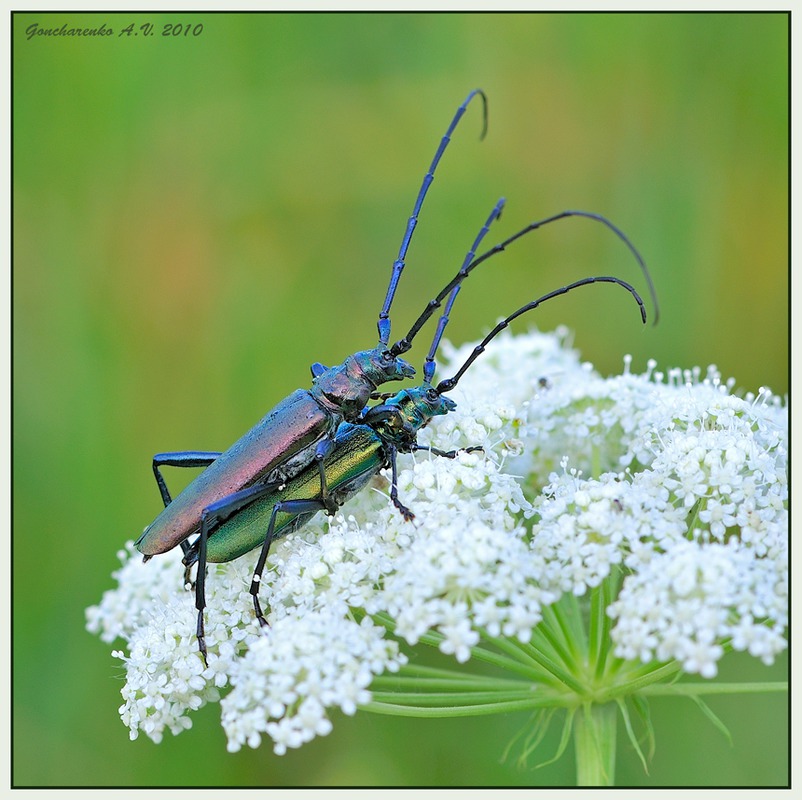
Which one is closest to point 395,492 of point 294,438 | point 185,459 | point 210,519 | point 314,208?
point 294,438

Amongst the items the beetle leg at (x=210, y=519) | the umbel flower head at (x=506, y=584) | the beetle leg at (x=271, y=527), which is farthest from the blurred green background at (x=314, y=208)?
the beetle leg at (x=271, y=527)

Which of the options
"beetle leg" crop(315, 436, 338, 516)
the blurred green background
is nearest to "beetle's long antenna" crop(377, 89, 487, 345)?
"beetle leg" crop(315, 436, 338, 516)

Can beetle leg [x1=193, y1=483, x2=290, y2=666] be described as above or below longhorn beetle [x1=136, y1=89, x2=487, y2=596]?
below

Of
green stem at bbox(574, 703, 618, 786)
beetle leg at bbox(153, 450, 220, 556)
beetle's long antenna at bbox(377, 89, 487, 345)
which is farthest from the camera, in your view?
beetle leg at bbox(153, 450, 220, 556)

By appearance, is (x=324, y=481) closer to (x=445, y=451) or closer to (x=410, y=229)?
(x=445, y=451)

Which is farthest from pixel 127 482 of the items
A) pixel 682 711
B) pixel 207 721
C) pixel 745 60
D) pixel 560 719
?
pixel 745 60

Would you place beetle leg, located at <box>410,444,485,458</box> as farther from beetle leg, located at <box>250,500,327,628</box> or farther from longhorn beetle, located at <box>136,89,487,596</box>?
beetle leg, located at <box>250,500,327,628</box>

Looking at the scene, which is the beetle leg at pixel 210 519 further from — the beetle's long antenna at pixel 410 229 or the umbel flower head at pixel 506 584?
the beetle's long antenna at pixel 410 229
